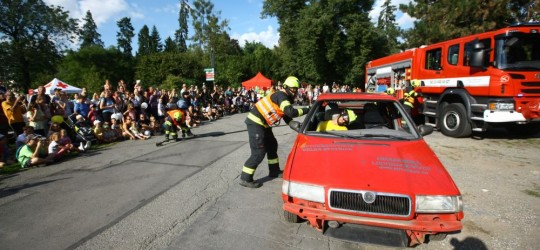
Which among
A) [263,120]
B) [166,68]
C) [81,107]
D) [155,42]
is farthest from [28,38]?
[155,42]

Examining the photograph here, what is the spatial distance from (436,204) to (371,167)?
2.06 feet

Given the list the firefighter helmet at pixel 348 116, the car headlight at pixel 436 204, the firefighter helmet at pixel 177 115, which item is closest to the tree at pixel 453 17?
the firefighter helmet at pixel 177 115

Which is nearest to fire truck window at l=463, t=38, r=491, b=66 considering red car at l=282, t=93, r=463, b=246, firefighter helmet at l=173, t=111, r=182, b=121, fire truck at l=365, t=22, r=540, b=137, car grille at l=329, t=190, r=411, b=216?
fire truck at l=365, t=22, r=540, b=137

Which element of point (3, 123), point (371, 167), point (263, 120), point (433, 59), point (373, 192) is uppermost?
point (433, 59)

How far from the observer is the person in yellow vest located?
4207mm

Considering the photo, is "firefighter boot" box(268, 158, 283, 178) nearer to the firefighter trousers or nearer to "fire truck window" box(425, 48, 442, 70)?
the firefighter trousers

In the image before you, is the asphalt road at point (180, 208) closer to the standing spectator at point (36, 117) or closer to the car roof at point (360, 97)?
the car roof at point (360, 97)

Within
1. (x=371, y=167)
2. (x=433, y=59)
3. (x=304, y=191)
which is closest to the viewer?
(x=304, y=191)

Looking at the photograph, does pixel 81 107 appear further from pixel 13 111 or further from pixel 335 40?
pixel 335 40

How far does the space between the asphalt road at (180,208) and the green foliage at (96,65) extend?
4270cm

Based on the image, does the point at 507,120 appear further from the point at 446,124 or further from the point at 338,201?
the point at 338,201

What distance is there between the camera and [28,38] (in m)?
31.6

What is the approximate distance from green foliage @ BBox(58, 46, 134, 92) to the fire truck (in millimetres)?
44200

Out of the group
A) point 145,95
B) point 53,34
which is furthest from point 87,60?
point 145,95
